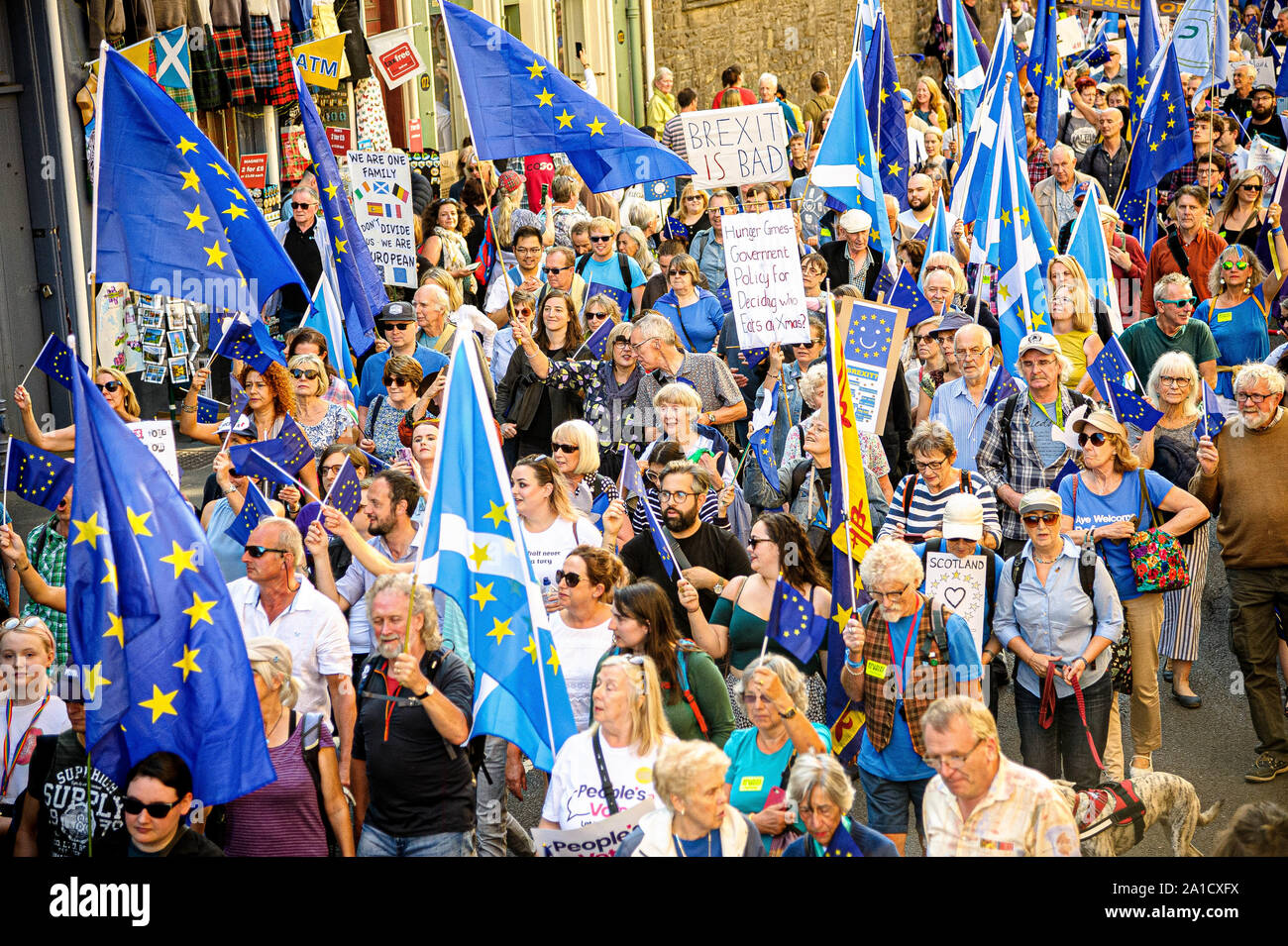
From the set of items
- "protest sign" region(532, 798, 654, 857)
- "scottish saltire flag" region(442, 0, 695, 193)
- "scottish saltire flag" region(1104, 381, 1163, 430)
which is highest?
"scottish saltire flag" region(442, 0, 695, 193)

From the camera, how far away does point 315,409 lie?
8.56 metres

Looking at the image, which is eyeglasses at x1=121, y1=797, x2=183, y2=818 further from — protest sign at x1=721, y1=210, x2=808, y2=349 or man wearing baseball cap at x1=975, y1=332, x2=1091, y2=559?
protest sign at x1=721, y1=210, x2=808, y2=349

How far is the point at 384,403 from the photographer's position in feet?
29.6

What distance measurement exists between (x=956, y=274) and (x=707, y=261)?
109 inches

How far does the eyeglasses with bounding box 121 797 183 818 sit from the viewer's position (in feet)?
16.4

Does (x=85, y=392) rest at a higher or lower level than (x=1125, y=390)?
higher

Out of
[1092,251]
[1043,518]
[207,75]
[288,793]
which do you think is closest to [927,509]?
[1043,518]

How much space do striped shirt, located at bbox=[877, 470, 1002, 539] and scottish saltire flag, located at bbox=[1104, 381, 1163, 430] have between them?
1140 millimetres

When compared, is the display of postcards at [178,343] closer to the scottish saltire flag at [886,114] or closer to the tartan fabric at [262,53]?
the tartan fabric at [262,53]

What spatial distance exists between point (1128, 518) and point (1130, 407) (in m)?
0.98

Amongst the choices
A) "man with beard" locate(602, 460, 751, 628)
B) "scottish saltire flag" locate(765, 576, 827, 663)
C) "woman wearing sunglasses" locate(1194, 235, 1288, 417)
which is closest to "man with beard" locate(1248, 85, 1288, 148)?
"woman wearing sunglasses" locate(1194, 235, 1288, 417)
